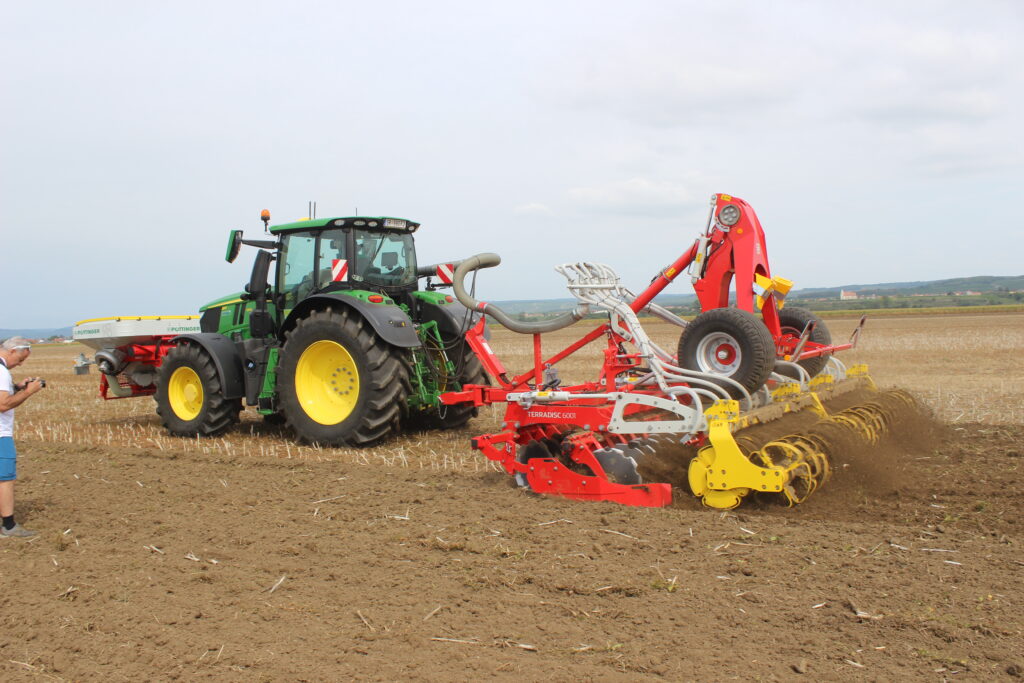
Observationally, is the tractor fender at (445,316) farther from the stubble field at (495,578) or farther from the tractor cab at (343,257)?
the stubble field at (495,578)

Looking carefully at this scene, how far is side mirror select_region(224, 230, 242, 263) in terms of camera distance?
855cm

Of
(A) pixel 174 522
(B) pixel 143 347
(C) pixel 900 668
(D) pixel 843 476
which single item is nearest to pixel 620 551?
(C) pixel 900 668

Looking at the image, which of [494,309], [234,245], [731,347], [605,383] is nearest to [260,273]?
[234,245]

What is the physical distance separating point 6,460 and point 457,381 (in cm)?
429

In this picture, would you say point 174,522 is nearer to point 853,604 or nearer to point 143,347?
point 853,604

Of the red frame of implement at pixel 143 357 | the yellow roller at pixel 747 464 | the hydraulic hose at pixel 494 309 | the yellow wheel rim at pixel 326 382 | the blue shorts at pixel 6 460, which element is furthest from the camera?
the red frame of implement at pixel 143 357

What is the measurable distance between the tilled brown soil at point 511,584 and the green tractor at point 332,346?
1869mm

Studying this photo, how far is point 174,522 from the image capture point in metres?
5.33

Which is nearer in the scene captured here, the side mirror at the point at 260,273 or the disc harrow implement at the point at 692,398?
the disc harrow implement at the point at 692,398

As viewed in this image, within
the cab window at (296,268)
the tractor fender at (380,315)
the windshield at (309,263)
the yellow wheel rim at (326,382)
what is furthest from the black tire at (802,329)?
the cab window at (296,268)

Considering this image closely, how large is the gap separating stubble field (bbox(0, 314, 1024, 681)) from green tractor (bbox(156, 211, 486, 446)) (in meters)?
1.23

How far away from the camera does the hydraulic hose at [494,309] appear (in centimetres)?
632

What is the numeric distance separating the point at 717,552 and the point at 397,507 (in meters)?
2.17

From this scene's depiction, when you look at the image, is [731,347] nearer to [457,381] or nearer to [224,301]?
[457,381]
